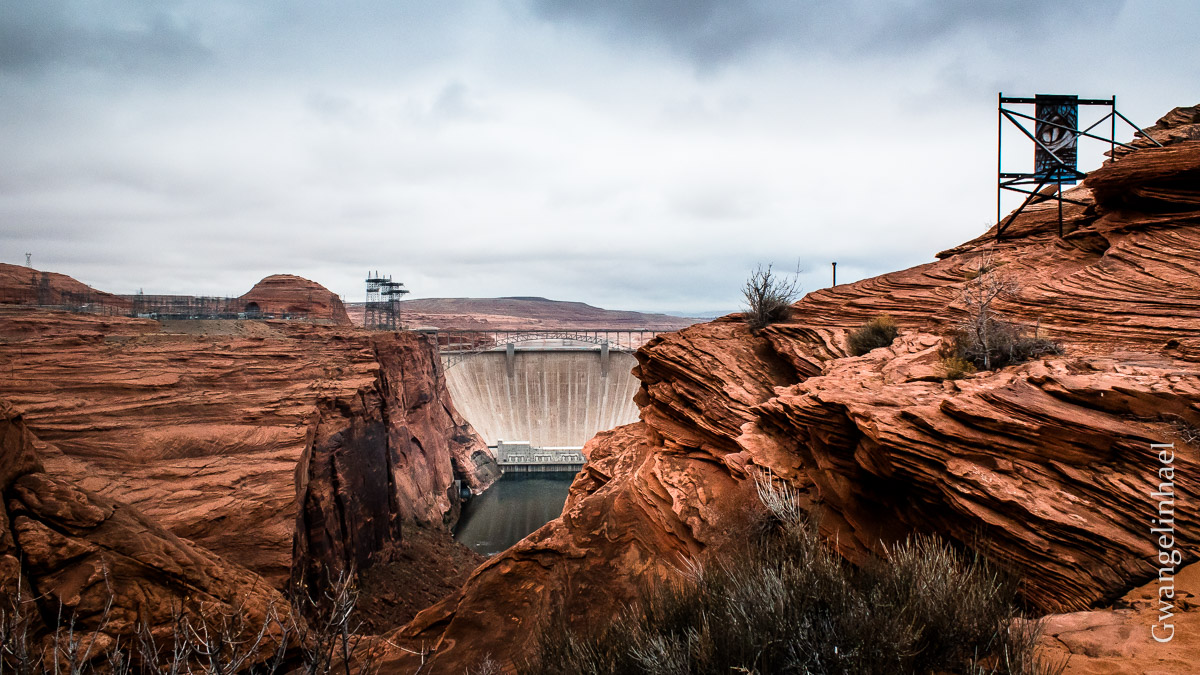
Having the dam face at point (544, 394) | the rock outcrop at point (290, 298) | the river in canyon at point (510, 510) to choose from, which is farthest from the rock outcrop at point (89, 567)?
the dam face at point (544, 394)

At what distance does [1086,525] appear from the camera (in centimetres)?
422

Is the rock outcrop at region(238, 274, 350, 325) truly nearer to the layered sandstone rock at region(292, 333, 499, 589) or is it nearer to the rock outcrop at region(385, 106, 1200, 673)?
the layered sandstone rock at region(292, 333, 499, 589)

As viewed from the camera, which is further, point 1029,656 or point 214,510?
point 214,510

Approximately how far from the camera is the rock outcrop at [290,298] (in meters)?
39.9

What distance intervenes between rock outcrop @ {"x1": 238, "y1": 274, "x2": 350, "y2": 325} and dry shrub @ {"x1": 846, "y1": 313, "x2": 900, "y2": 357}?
38.3 m

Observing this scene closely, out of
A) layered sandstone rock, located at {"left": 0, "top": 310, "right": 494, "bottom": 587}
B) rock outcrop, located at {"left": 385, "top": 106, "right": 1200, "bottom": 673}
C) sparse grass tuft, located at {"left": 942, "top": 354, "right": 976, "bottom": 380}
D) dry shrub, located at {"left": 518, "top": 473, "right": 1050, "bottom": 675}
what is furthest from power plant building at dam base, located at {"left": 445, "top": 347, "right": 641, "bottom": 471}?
dry shrub, located at {"left": 518, "top": 473, "right": 1050, "bottom": 675}

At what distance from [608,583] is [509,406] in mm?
37138

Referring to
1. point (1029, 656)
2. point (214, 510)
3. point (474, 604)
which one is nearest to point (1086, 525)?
point (1029, 656)

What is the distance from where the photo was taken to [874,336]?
29.0ft

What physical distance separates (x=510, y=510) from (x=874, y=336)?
28585mm

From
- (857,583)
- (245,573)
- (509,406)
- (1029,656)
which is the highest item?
(1029,656)

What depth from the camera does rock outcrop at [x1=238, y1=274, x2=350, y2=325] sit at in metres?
39.9

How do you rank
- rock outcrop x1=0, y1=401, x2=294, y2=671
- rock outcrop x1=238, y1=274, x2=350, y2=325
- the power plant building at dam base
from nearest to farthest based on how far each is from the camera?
rock outcrop x1=0, y1=401, x2=294, y2=671
rock outcrop x1=238, y1=274, x2=350, y2=325
the power plant building at dam base

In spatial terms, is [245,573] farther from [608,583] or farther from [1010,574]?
[1010,574]
